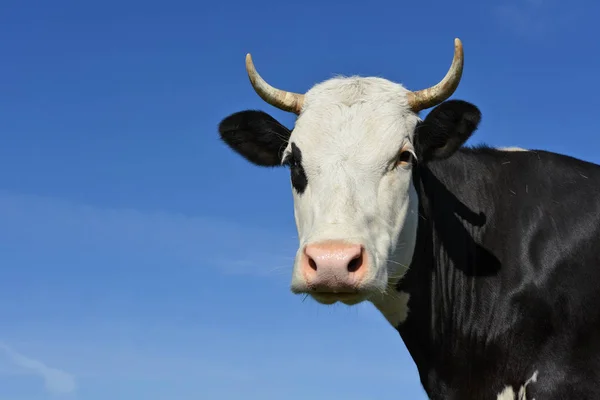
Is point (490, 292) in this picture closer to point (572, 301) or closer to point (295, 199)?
point (572, 301)

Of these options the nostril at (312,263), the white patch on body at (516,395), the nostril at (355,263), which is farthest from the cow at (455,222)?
the nostril at (312,263)

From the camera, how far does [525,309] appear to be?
852 cm

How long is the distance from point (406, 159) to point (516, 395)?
2.66 meters

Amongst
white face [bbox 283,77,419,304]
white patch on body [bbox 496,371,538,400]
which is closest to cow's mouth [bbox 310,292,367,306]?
white face [bbox 283,77,419,304]

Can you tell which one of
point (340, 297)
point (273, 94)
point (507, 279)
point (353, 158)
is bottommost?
point (340, 297)

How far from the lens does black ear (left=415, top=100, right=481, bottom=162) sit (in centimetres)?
885

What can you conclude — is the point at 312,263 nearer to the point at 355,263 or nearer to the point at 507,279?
the point at 355,263

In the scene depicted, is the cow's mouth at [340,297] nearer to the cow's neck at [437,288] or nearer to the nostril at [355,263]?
the nostril at [355,263]

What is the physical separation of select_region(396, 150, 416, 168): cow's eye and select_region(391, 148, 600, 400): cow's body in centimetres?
37

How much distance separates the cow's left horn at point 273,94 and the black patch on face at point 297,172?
0.84 m

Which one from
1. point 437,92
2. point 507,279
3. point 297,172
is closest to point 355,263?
point 297,172

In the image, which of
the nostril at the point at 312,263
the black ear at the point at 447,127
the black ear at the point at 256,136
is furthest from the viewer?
the black ear at the point at 256,136

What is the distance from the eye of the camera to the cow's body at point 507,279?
8.34 meters

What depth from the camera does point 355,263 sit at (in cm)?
706
